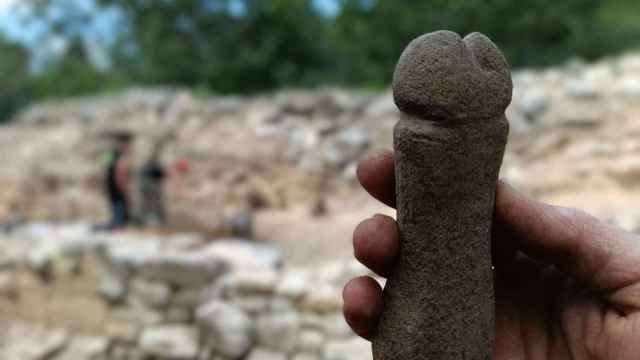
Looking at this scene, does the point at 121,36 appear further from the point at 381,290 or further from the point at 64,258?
the point at 381,290

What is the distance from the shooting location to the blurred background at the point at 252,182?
573 centimetres

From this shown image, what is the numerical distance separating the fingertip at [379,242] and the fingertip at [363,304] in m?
0.07

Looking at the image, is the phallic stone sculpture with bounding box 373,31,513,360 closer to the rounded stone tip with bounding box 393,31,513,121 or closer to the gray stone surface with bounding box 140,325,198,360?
the rounded stone tip with bounding box 393,31,513,121

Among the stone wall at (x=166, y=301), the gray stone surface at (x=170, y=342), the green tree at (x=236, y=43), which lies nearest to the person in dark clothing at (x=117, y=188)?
the stone wall at (x=166, y=301)

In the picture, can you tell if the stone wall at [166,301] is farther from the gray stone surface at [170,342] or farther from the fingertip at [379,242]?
the fingertip at [379,242]

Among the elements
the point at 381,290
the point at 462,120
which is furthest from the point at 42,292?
the point at 462,120

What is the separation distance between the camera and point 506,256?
2338 millimetres

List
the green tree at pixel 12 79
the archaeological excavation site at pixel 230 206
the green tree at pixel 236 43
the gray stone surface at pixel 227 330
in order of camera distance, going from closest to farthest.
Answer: the gray stone surface at pixel 227 330 → the archaeological excavation site at pixel 230 206 → the green tree at pixel 236 43 → the green tree at pixel 12 79

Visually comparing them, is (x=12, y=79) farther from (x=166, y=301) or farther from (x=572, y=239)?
(x=572, y=239)

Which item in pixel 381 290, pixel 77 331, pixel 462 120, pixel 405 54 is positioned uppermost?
pixel 405 54

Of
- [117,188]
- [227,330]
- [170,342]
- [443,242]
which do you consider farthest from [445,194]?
[117,188]

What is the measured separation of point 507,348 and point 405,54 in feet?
3.53

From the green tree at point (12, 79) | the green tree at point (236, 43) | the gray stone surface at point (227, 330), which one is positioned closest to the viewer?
the gray stone surface at point (227, 330)

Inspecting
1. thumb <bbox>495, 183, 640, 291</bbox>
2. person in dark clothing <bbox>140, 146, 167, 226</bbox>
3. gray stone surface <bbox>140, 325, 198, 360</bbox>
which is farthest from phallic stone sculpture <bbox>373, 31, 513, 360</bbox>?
person in dark clothing <bbox>140, 146, 167, 226</bbox>
